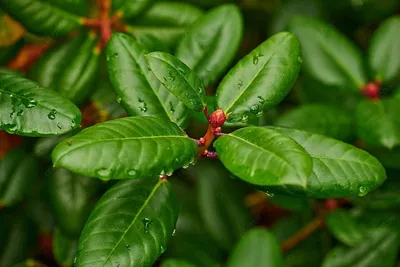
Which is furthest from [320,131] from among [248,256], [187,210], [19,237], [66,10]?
[19,237]

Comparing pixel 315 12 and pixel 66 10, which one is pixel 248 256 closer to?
pixel 66 10

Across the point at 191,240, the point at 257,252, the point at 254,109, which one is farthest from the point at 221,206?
the point at 254,109

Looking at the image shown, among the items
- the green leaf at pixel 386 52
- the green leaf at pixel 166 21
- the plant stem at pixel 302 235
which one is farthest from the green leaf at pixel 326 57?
the plant stem at pixel 302 235

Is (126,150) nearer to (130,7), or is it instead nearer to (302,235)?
(130,7)

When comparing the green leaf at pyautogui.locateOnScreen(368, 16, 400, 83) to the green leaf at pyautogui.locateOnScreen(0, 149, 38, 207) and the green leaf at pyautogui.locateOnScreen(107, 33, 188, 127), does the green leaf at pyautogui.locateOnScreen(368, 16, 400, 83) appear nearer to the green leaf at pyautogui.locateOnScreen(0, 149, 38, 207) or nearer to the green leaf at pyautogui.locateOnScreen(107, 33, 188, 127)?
the green leaf at pyautogui.locateOnScreen(107, 33, 188, 127)

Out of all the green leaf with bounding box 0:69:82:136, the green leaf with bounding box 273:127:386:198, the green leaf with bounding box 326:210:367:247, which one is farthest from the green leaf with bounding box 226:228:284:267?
the green leaf with bounding box 0:69:82:136

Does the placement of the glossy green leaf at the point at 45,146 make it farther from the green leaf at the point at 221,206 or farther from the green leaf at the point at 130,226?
the green leaf at the point at 221,206
